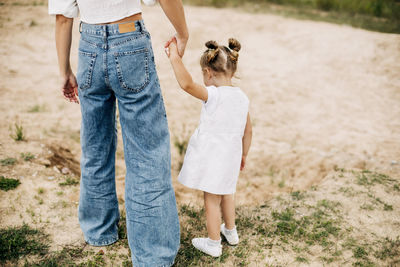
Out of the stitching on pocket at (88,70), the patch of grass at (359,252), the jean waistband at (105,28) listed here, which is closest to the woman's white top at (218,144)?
the jean waistband at (105,28)

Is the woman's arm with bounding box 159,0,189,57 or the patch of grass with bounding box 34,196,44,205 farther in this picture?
the patch of grass with bounding box 34,196,44,205

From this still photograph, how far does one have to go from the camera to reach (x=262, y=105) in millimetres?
5480

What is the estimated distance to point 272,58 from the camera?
7.52 meters

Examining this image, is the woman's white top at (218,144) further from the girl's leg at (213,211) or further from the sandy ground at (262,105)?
the sandy ground at (262,105)

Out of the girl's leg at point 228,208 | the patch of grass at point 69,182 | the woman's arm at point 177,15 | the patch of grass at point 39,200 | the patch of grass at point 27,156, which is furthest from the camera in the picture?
the patch of grass at point 27,156

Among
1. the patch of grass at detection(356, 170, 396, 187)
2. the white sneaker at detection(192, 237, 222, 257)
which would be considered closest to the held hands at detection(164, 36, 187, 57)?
the white sneaker at detection(192, 237, 222, 257)

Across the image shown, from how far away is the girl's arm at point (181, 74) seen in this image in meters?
1.84

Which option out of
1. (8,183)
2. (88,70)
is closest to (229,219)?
(88,70)

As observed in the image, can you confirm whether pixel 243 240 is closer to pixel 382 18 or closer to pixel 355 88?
pixel 355 88

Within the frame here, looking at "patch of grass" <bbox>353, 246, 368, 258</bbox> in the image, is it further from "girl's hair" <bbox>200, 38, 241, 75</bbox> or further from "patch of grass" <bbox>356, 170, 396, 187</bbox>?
"girl's hair" <bbox>200, 38, 241, 75</bbox>

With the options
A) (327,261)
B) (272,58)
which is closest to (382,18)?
(272,58)

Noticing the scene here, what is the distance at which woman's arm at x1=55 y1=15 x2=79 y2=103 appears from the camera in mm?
1908

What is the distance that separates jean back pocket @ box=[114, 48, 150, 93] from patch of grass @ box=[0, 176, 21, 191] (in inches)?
64.5

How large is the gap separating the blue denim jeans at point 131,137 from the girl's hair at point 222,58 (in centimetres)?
35
